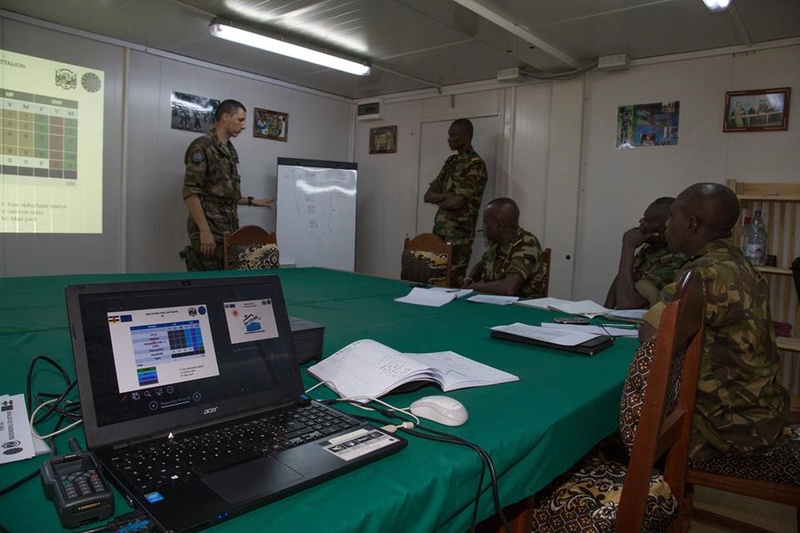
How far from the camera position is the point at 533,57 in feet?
13.6

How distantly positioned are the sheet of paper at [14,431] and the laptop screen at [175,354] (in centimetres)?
12

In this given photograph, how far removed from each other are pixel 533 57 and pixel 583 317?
2.82 meters

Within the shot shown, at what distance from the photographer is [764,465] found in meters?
1.41

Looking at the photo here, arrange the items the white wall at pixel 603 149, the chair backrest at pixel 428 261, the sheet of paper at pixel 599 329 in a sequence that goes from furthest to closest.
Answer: the white wall at pixel 603 149 → the chair backrest at pixel 428 261 → the sheet of paper at pixel 599 329

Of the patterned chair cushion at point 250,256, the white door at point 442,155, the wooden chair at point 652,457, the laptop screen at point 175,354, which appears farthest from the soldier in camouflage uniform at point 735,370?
the white door at point 442,155

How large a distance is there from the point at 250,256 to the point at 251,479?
2.65 metres

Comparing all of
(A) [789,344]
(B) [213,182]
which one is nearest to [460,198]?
(B) [213,182]

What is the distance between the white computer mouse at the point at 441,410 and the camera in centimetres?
88

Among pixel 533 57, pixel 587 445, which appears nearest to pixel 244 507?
pixel 587 445

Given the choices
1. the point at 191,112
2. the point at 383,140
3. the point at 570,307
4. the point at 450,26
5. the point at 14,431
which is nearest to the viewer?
the point at 14,431

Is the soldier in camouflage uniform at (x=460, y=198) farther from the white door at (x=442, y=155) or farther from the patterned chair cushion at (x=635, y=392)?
the patterned chair cushion at (x=635, y=392)

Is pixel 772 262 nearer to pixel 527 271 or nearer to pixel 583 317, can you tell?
pixel 527 271

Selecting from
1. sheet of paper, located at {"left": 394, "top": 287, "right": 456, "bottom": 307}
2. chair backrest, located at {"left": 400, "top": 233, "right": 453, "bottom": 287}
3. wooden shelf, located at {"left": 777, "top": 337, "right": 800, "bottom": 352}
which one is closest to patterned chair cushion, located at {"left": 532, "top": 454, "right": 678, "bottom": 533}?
sheet of paper, located at {"left": 394, "top": 287, "right": 456, "bottom": 307}

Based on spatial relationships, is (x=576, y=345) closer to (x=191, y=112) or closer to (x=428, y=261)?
(x=428, y=261)
